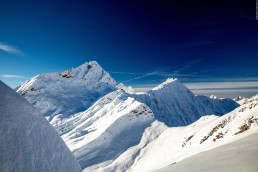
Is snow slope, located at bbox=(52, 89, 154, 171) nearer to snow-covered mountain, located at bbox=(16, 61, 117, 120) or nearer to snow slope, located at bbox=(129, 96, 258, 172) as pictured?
snow slope, located at bbox=(129, 96, 258, 172)

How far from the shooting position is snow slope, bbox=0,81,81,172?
550 centimetres

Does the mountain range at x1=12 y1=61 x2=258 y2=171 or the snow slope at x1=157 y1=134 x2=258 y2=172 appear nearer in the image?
the snow slope at x1=157 y1=134 x2=258 y2=172

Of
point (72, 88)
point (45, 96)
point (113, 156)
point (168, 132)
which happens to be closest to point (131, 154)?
point (113, 156)

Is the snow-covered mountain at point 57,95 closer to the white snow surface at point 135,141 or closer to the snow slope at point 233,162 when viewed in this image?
the white snow surface at point 135,141

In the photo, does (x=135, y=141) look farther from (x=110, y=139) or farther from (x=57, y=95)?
(x=57, y=95)

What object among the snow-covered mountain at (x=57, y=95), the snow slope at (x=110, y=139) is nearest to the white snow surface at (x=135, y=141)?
the snow slope at (x=110, y=139)

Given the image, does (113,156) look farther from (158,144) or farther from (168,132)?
(168,132)

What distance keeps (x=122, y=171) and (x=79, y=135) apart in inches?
1474

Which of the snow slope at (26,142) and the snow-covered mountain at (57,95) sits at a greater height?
the snow-covered mountain at (57,95)

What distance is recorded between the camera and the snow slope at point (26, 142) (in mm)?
5496

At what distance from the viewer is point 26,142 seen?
20.1ft

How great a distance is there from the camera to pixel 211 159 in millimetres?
A: 6273

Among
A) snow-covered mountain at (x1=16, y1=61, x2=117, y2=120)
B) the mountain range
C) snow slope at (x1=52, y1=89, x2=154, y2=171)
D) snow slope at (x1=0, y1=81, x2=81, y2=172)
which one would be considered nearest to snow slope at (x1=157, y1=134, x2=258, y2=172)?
snow slope at (x1=0, y1=81, x2=81, y2=172)

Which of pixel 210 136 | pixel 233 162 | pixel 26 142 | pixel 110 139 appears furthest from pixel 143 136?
pixel 233 162
